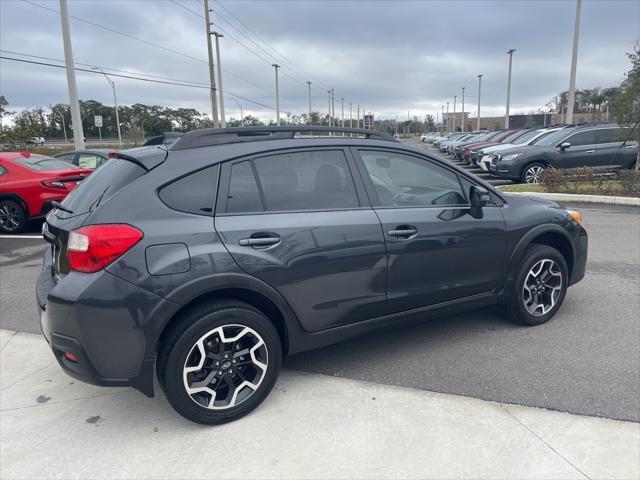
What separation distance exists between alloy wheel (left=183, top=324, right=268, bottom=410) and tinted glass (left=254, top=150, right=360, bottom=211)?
820mm

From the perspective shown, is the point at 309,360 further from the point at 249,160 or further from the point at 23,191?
the point at 23,191

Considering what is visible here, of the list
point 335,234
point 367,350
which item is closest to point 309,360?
point 367,350

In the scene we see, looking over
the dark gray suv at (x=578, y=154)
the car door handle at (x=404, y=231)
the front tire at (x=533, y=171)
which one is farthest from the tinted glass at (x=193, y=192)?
the front tire at (x=533, y=171)

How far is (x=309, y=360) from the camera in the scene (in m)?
3.68

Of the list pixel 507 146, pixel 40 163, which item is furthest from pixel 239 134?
pixel 507 146

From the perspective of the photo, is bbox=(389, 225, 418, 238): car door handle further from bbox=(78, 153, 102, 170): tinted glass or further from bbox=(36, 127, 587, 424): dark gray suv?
bbox=(78, 153, 102, 170): tinted glass

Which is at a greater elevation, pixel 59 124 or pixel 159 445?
pixel 59 124

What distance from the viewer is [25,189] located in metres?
8.62

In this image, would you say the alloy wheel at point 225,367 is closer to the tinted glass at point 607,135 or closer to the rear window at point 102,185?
the rear window at point 102,185

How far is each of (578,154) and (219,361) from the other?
42.0 feet

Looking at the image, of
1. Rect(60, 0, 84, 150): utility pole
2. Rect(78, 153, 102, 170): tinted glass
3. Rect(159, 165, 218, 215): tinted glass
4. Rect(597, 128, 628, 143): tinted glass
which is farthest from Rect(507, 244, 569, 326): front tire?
Rect(60, 0, 84, 150): utility pole

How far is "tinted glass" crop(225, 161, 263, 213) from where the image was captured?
2.87 meters

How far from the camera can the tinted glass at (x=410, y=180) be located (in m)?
3.47

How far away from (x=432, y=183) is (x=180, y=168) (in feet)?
6.33
